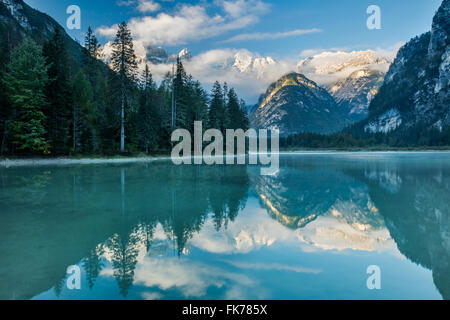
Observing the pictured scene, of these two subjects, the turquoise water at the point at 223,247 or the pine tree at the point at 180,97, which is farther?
the pine tree at the point at 180,97

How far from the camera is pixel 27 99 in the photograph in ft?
105

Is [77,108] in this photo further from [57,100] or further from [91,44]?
[91,44]

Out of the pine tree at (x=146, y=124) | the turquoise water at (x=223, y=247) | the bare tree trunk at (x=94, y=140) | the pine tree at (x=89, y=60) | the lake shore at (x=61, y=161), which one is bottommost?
the turquoise water at (x=223, y=247)

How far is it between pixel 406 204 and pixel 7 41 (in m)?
70.2

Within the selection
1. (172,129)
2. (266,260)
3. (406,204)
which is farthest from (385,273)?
(172,129)

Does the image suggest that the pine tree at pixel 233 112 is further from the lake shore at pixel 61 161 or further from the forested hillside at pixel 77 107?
the lake shore at pixel 61 161

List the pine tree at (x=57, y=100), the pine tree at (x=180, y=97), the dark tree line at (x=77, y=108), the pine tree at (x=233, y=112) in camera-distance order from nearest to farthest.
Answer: the dark tree line at (x=77, y=108) < the pine tree at (x=57, y=100) < the pine tree at (x=180, y=97) < the pine tree at (x=233, y=112)

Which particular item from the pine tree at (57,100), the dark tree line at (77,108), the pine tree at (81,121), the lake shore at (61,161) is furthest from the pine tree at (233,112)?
the pine tree at (57,100)

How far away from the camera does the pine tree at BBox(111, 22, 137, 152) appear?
41344 mm

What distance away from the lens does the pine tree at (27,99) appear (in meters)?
31.2

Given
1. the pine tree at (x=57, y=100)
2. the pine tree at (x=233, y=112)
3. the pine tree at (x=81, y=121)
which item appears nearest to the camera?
the pine tree at (x=57, y=100)

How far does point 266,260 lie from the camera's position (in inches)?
227

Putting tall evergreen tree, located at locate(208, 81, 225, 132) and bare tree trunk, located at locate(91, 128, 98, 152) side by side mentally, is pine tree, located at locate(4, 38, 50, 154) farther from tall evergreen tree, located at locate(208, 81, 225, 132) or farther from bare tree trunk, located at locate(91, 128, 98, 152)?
tall evergreen tree, located at locate(208, 81, 225, 132)

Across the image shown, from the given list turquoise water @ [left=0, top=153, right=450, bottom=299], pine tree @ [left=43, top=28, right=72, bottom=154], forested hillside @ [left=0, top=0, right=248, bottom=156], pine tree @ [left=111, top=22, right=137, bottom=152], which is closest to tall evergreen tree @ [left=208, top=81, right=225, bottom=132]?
forested hillside @ [left=0, top=0, right=248, bottom=156]
